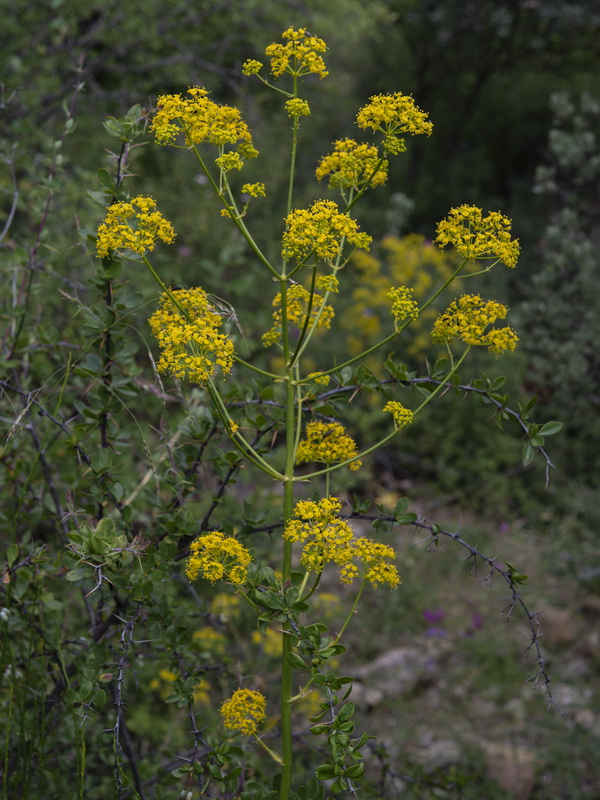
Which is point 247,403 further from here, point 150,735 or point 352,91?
point 352,91

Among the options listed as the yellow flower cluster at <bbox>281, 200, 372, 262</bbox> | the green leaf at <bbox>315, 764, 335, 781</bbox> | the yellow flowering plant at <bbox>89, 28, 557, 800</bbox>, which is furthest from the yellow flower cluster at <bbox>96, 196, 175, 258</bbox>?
the green leaf at <bbox>315, 764, 335, 781</bbox>

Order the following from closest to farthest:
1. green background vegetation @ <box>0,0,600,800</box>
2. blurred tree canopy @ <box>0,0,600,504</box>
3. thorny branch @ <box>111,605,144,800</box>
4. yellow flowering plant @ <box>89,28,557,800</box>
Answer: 1. thorny branch @ <box>111,605,144,800</box>
2. yellow flowering plant @ <box>89,28,557,800</box>
3. green background vegetation @ <box>0,0,600,800</box>
4. blurred tree canopy @ <box>0,0,600,504</box>

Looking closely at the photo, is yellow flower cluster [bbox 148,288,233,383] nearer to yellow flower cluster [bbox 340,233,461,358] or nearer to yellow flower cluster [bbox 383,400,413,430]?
yellow flower cluster [bbox 383,400,413,430]

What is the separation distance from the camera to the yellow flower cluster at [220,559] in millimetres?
1548

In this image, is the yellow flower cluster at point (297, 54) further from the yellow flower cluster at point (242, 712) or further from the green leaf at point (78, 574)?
the yellow flower cluster at point (242, 712)

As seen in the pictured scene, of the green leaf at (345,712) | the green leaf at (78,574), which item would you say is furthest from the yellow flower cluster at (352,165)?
the green leaf at (345,712)

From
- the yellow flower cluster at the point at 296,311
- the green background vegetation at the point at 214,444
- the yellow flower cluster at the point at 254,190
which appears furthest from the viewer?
the green background vegetation at the point at 214,444

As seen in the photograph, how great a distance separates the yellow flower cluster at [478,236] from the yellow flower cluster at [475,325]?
0.10m

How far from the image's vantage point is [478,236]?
1709 millimetres

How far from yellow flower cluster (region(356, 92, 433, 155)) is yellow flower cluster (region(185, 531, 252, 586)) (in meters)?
0.86

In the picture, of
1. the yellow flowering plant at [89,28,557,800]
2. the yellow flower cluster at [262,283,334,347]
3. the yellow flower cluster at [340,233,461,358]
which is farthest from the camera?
the yellow flower cluster at [340,233,461,358]

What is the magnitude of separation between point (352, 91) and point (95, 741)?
12347 millimetres

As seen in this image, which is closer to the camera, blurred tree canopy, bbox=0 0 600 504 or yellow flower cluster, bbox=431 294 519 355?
yellow flower cluster, bbox=431 294 519 355

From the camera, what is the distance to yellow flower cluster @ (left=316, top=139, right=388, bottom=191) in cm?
177
